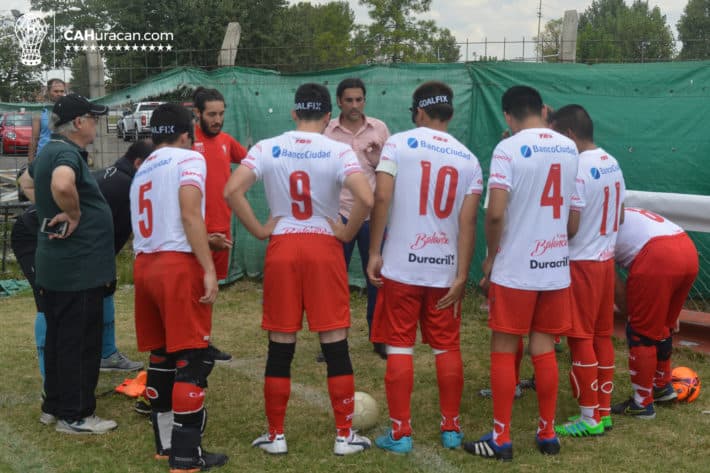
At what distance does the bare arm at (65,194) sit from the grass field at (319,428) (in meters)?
1.38

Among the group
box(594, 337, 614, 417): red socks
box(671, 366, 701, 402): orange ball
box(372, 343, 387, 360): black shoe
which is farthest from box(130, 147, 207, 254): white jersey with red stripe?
box(671, 366, 701, 402): orange ball

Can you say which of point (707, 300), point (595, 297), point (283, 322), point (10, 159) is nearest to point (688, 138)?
point (707, 300)

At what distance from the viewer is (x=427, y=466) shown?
4133mm

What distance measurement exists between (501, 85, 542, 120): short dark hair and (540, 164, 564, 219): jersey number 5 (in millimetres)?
356

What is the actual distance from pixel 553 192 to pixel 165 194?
2.11 m

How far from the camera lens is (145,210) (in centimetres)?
408

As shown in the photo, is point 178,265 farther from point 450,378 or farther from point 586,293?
point 586,293

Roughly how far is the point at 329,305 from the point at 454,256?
30.3 inches

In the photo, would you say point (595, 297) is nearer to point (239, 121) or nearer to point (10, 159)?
point (239, 121)

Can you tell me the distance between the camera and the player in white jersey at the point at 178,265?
13.1 ft

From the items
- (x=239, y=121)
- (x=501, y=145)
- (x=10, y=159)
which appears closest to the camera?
(x=501, y=145)

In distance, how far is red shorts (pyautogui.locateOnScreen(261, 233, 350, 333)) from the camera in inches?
163

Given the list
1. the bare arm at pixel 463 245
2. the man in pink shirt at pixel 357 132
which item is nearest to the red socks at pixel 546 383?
the bare arm at pixel 463 245

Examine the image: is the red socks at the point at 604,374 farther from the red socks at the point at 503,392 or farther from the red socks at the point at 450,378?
the red socks at the point at 450,378
